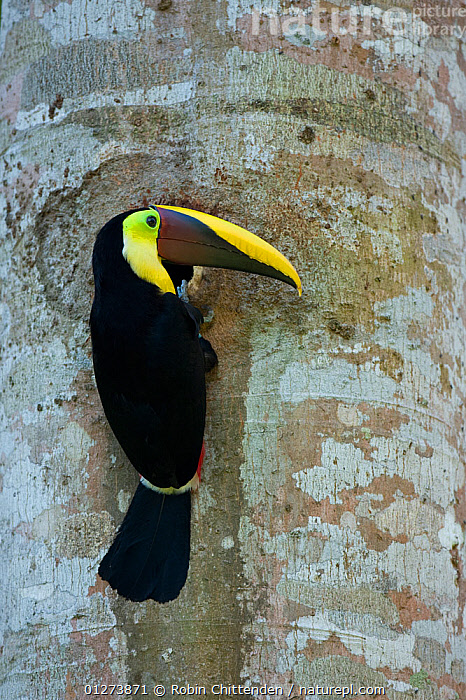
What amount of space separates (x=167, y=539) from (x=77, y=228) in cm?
91

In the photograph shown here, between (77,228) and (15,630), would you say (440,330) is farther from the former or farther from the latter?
(15,630)

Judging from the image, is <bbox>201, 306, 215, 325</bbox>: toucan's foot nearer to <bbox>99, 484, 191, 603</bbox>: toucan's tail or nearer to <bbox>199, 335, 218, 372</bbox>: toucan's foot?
<bbox>199, 335, 218, 372</bbox>: toucan's foot

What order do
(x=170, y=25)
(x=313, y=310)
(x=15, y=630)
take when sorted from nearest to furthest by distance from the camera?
(x=15, y=630), (x=313, y=310), (x=170, y=25)

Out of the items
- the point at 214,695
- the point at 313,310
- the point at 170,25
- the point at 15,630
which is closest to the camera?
the point at 214,695

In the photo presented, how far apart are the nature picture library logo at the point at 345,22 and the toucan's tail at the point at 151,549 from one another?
1356 mm

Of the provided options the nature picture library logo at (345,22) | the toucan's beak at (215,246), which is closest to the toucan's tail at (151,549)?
the toucan's beak at (215,246)

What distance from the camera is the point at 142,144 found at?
8.93 ft

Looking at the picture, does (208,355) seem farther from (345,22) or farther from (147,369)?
(345,22)

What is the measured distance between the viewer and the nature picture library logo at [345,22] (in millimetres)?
2787

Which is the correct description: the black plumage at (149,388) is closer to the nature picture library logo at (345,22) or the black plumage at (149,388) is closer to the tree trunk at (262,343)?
the tree trunk at (262,343)

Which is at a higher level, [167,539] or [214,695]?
[167,539]

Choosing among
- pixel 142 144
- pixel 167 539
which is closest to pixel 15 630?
pixel 167 539

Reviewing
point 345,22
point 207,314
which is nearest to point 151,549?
point 207,314

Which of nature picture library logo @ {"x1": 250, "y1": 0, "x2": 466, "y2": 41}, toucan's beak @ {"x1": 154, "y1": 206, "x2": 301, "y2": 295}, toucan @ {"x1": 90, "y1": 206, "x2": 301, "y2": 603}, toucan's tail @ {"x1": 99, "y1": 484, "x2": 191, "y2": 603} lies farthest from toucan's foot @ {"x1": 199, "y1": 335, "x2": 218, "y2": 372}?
nature picture library logo @ {"x1": 250, "y1": 0, "x2": 466, "y2": 41}
